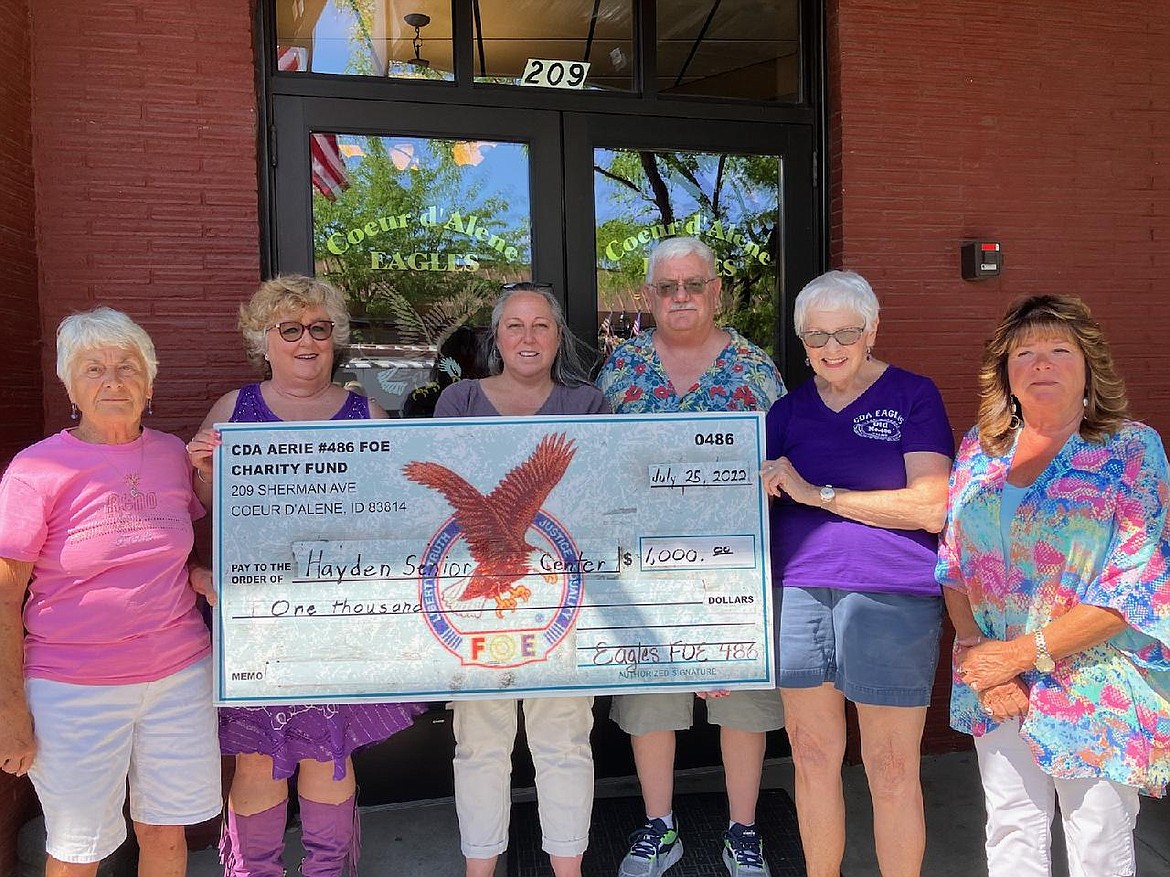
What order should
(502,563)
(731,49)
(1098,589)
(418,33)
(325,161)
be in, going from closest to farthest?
(1098,589) < (502,563) < (325,161) < (418,33) < (731,49)

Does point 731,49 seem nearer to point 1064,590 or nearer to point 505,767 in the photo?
point 1064,590

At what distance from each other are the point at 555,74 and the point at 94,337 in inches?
87.8

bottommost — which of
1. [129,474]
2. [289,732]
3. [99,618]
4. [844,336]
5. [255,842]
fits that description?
[255,842]

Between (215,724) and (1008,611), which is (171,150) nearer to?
(215,724)

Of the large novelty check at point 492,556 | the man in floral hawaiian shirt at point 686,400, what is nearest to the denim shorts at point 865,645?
the large novelty check at point 492,556

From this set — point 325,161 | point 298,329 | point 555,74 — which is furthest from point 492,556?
point 555,74

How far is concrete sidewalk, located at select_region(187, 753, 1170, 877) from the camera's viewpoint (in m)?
3.08

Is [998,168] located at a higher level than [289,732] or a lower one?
higher

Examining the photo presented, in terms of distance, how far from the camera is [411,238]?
3.56 meters

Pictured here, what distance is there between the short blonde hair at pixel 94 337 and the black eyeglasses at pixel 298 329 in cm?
39

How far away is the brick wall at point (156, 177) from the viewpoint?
3.05 meters

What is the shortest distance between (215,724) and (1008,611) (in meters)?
2.20

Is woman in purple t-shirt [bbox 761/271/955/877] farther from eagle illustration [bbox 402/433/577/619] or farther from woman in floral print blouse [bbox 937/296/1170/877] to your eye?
eagle illustration [bbox 402/433/577/619]

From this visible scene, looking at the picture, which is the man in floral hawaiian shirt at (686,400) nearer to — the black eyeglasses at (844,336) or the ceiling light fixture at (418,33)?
the black eyeglasses at (844,336)
